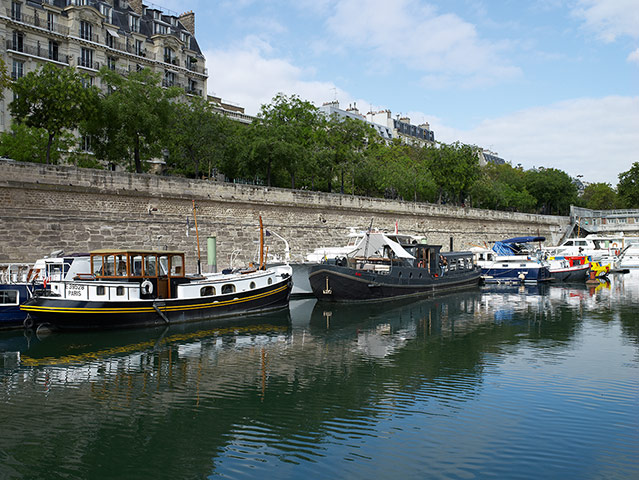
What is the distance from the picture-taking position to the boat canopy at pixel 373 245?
90.0ft

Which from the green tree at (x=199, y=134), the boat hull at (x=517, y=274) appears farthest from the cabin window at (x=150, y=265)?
the boat hull at (x=517, y=274)

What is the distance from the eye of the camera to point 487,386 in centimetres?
1140

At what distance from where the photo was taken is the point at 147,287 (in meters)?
18.1

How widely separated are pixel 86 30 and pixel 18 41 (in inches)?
218

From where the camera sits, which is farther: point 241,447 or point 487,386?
point 487,386

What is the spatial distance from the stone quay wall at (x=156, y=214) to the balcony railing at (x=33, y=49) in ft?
76.1

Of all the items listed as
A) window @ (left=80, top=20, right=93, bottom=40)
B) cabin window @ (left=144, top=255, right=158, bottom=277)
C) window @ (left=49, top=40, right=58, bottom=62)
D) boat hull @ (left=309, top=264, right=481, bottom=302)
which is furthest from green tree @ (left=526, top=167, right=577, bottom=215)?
cabin window @ (left=144, top=255, right=158, bottom=277)

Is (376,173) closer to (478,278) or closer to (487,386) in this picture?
(478,278)

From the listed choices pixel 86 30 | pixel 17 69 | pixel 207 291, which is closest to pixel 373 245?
pixel 207 291

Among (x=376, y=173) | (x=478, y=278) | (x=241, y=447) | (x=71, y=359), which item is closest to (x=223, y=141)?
(x=376, y=173)

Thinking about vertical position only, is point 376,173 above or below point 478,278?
above

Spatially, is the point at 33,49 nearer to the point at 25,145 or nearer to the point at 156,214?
the point at 25,145

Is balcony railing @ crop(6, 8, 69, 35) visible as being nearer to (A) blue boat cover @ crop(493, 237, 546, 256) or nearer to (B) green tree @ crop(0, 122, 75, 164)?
(B) green tree @ crop(0, 122, 75, 164)

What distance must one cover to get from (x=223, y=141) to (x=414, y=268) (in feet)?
54.8
